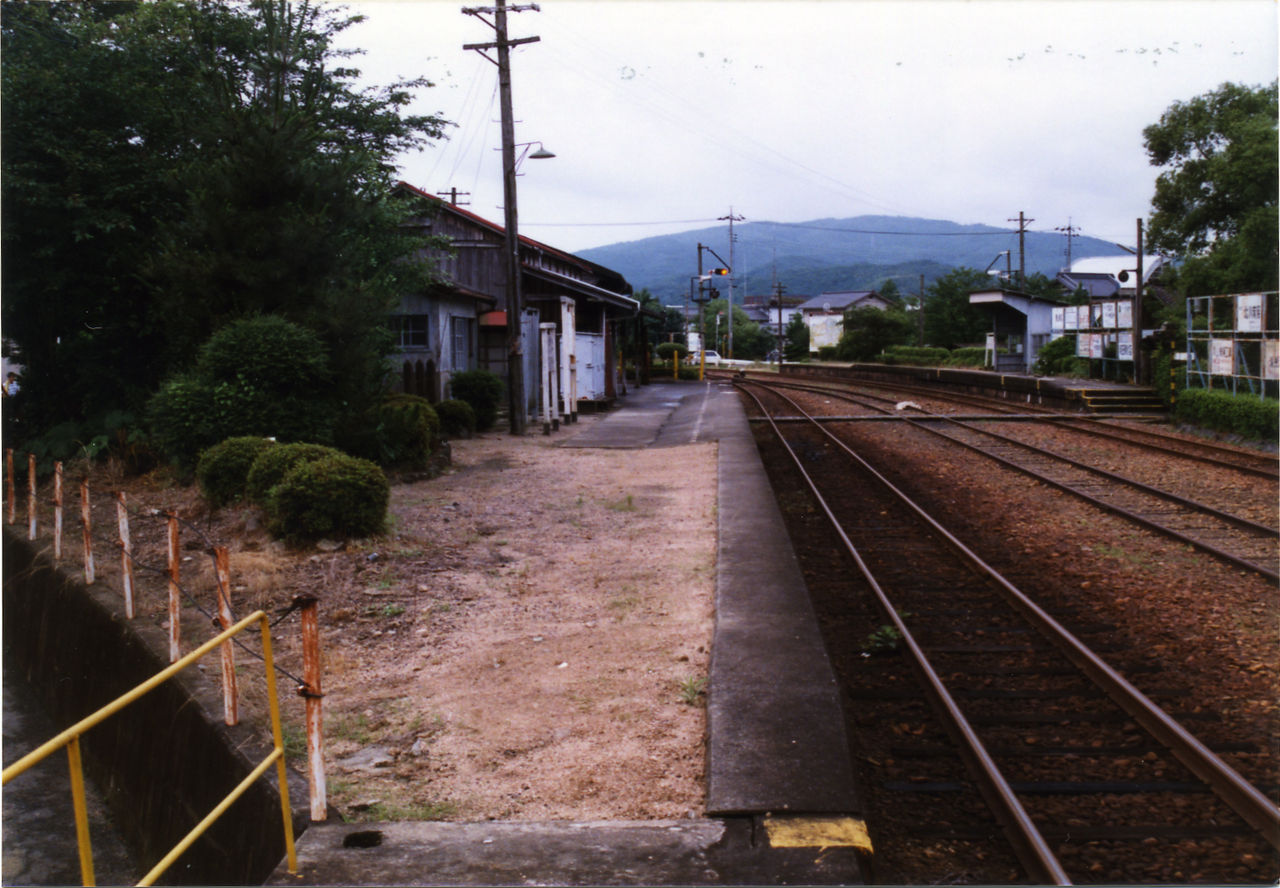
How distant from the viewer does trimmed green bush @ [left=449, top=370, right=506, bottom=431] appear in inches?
814

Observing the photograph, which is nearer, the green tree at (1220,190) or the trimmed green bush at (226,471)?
the trimmed green bush at (226,471)

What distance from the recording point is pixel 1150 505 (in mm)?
11570

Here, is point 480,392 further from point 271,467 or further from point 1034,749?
point 1034,749

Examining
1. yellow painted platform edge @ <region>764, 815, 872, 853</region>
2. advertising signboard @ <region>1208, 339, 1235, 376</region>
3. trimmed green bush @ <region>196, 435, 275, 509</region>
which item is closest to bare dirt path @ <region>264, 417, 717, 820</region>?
yellow painted platform edge @ <region>764, 815, 872, 853</region>

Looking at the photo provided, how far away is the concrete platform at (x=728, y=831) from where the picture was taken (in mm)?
3566

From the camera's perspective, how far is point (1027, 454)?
16.5 meters

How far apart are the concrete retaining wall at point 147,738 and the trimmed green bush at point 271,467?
1578 millimetres

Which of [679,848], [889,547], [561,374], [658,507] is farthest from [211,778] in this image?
[561,374]

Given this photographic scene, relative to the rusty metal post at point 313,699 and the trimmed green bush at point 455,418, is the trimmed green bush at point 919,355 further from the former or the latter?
the rusty metal post at point 313,699

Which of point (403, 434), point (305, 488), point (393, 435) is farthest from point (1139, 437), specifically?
point (305, 488)

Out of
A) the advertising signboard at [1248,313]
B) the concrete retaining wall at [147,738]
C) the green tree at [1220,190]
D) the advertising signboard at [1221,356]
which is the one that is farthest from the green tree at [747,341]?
the concrete retaining wall at [147,738]

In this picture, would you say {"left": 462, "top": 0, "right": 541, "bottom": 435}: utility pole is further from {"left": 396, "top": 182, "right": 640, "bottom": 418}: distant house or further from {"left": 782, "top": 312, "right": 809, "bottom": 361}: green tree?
{"left": 782, "top": 312, "right": 809, "bottom": 361}: green tree

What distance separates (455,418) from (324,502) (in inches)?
411

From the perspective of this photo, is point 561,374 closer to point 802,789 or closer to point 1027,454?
point 1027,454
